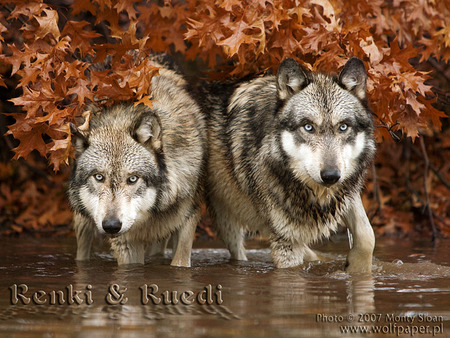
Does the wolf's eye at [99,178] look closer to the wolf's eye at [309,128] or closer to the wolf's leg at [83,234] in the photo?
the wolf's leg at [83,234]

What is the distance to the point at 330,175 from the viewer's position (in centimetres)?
549

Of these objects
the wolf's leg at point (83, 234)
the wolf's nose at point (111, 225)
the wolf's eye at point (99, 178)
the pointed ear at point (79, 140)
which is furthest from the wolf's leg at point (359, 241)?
the wolf's leg at point (83, 234)

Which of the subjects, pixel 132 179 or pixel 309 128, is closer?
pixel 309 128

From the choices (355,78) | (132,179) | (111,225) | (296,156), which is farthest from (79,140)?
(355,78)

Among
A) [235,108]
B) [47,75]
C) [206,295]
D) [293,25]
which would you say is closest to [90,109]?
[47,75]

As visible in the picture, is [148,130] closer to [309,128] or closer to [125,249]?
[125,249]

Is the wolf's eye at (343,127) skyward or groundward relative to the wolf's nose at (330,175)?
skyward

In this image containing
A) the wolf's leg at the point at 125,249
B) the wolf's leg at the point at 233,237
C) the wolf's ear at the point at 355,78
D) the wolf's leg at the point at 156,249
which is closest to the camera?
the wolf's ear at the point at 355,78

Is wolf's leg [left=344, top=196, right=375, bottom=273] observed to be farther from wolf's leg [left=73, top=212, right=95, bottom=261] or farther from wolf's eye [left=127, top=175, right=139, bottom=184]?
wolf's leg [left=73, top=212, right=95, bottom=261]

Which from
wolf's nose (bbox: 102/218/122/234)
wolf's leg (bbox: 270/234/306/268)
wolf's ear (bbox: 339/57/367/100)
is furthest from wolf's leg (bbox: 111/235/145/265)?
wolf's ear (bbox: 339/57/367/100)

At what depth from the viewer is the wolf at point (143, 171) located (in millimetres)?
5918

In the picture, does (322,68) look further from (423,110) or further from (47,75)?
(47,75)

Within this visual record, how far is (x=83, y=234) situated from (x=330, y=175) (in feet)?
9.93

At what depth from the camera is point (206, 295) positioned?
16.3 ft
